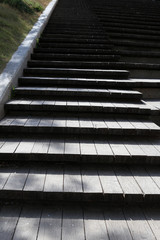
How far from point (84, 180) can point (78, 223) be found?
44cm

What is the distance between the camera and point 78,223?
1818 millimetres

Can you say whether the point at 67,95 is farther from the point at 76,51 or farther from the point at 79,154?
the point at 76,51

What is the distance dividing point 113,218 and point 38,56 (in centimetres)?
403

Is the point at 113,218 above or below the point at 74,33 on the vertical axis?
below

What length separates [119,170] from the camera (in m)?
2.33

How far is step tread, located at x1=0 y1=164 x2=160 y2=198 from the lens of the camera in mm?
1972

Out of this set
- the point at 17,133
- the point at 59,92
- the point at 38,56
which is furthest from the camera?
the point at 38,56

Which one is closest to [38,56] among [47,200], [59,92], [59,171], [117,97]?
→ [59,92]

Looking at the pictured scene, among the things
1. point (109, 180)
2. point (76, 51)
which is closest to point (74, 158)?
point (109, 180)

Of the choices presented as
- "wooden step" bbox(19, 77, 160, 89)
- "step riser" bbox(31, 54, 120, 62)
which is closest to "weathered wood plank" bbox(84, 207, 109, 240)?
"wooden step" bbox(19, 77, 160, 89)

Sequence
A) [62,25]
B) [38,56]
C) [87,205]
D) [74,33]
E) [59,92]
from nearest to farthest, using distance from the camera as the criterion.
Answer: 1. [87,205]
2. [59,92]
3. [38,56]
4. [74,33]
5. [62,25]

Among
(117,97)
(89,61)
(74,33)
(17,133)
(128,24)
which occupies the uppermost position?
(128,24)

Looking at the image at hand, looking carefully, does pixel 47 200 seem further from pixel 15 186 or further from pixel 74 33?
pixel 74 33

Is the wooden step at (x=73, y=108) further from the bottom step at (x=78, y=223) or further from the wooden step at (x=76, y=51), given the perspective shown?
the wooden step at (x=76, y=51)
